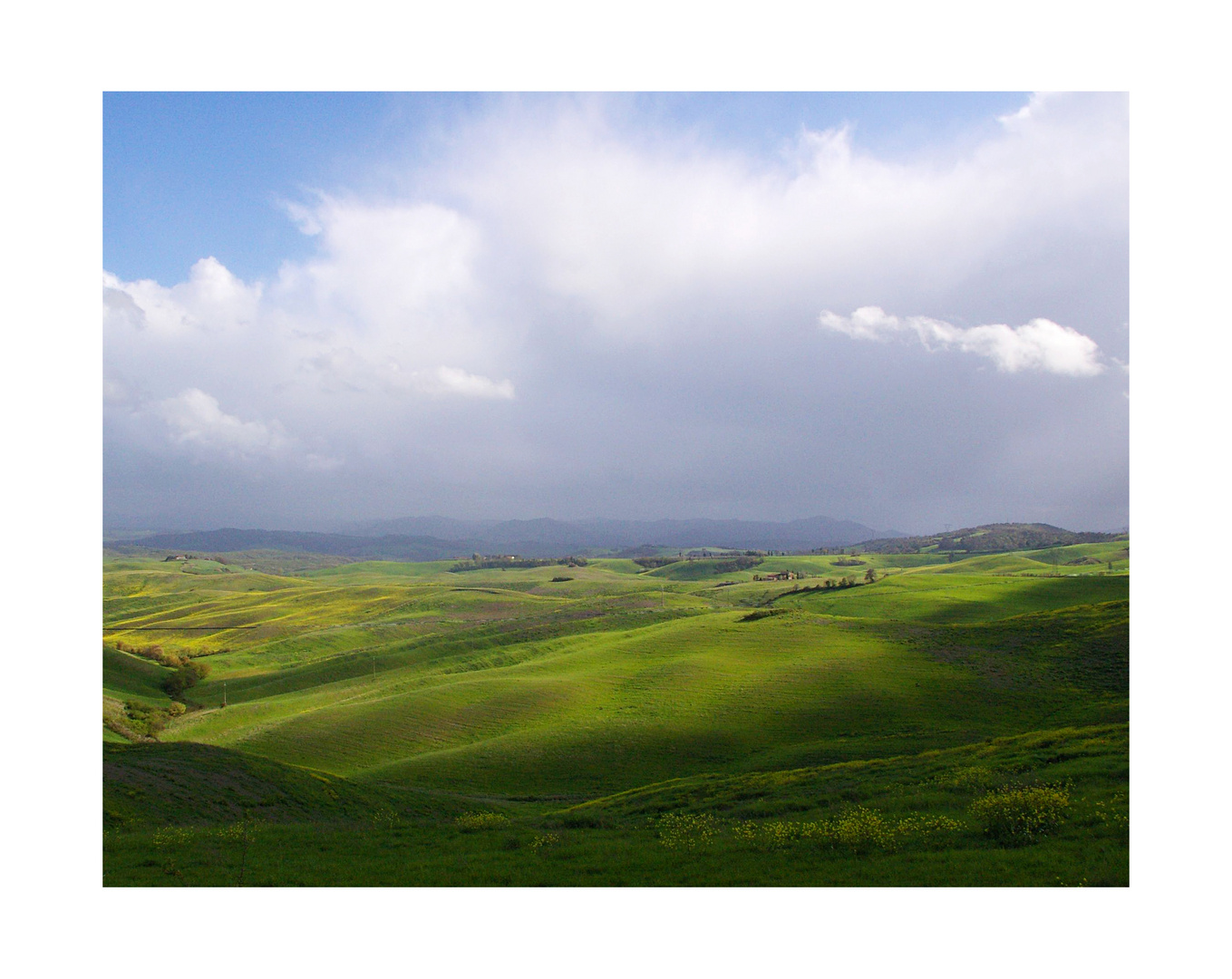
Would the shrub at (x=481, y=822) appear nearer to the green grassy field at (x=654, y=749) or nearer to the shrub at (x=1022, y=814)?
the green grassy field at (x=654, y=749)

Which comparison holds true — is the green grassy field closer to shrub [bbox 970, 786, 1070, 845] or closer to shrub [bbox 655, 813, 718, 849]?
shrub [bbox 970, 786, 1070, 845]

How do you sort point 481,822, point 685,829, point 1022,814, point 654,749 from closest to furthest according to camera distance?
point 1022,814, point 685,829, point 481,822, point 654,749

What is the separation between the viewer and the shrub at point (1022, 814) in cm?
1468

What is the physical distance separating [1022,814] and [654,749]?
29641 millimetres

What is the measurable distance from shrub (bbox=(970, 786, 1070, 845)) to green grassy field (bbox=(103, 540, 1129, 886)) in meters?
0.06

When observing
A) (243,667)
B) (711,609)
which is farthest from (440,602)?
(711,609)

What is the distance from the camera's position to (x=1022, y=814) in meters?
15.1

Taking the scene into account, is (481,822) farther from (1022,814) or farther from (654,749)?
(654,749)

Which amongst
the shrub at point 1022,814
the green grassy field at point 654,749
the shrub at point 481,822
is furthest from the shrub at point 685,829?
the shrub at point 1022,814

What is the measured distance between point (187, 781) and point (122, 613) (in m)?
189

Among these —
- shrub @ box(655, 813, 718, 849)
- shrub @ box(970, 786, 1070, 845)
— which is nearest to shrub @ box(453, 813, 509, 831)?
shrub @ box(655, 813, 718, 849)

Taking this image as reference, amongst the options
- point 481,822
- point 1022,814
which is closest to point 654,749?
A: point 481,822

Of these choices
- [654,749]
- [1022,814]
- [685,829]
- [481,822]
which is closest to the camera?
[1022,814]

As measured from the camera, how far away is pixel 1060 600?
8531cm
